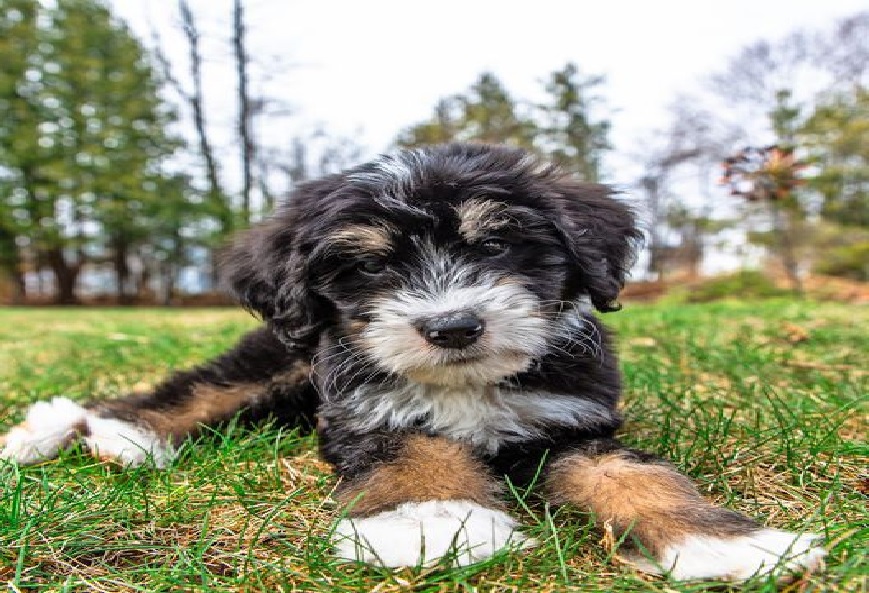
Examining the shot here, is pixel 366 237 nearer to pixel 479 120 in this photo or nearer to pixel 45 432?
pixel 45 432

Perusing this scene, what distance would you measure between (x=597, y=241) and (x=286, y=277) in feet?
4.08

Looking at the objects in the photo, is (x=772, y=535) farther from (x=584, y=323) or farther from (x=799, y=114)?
(x=799, y=114)

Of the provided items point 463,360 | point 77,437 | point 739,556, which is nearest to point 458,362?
point 463,360

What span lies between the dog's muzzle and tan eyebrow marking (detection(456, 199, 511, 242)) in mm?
375

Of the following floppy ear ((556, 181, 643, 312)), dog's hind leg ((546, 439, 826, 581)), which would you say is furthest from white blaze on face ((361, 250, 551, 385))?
dog's hind leg ((546, 439, 826, 581))

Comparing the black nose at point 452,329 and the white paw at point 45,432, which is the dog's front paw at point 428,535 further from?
the white paw at point 45,432

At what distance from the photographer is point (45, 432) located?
2971 mm

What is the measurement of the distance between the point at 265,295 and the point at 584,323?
1.36 meters

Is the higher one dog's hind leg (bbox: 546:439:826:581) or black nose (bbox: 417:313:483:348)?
black nose (bbox: 417:313:483:348)

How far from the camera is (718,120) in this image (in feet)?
62.7

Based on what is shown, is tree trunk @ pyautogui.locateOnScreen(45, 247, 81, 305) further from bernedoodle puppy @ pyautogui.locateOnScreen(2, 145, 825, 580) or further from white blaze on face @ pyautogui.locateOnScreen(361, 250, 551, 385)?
white blaze on face @ pyautogui.locateOnScreen(361, 250, 551, 385)

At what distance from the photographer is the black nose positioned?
213 cm

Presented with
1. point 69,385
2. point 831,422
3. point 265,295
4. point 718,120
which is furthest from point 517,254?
point 718,120

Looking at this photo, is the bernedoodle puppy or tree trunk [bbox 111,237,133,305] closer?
the bernedoodle puppy
